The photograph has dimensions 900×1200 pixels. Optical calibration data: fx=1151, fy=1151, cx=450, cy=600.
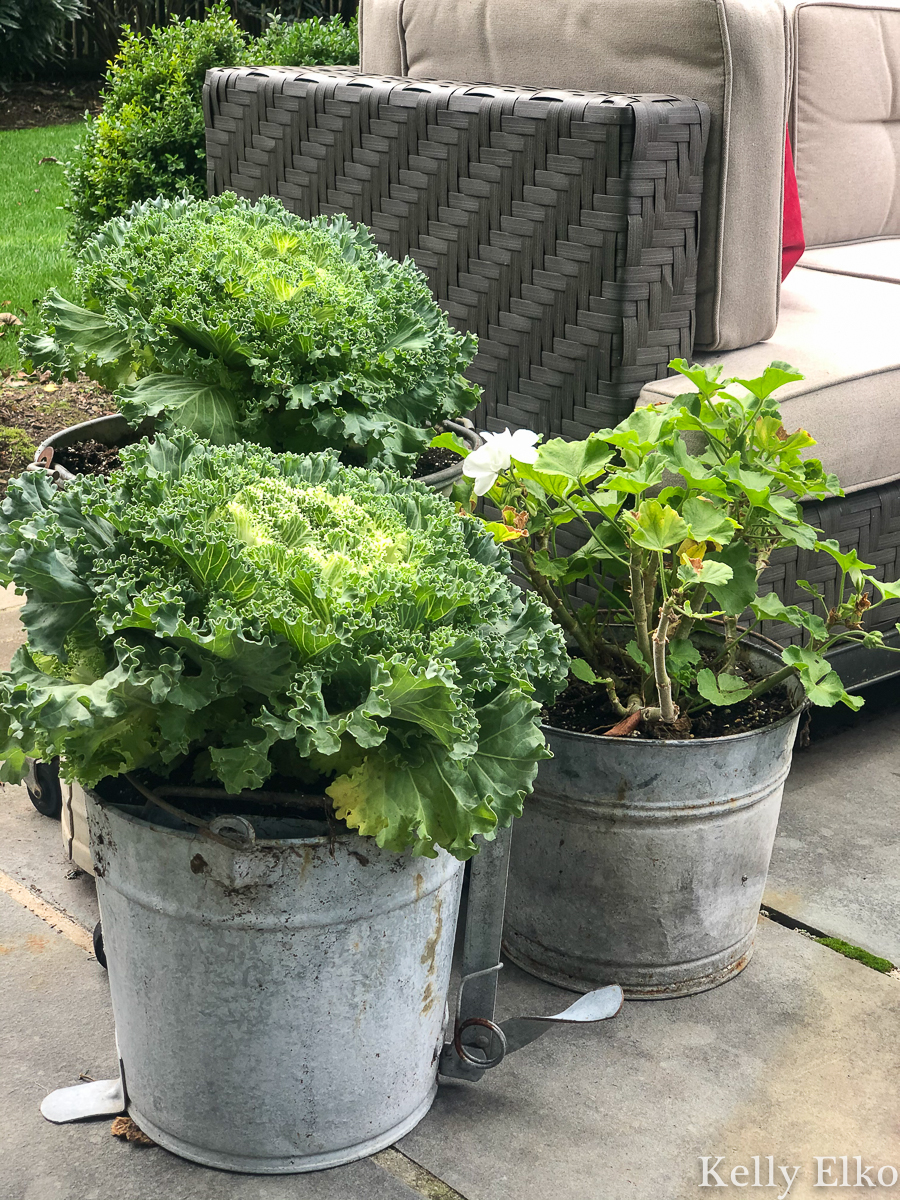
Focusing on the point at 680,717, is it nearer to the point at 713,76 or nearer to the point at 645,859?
the point at 645,859

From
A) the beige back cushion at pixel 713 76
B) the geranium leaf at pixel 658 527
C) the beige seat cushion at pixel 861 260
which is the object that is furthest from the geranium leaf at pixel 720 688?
the beige seat cushion at pixel 861 260

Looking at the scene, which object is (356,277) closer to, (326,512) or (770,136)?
(326,512)

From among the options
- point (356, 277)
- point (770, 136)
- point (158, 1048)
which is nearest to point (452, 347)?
point (356, 277)

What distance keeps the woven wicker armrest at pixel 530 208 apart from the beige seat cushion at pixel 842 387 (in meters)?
0.14

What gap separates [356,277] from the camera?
5.62ft

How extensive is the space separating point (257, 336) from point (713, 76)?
3.03 ft

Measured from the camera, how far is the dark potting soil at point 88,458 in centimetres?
→ 178

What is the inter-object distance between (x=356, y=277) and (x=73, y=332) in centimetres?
44

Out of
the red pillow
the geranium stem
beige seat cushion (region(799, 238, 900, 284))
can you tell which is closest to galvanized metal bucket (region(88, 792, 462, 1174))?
the geranium stem

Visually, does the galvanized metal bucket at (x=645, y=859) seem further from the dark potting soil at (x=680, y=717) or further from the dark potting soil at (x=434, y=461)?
the dark potting soil at (x=434, y=461)

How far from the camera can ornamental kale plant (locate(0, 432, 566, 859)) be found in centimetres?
115

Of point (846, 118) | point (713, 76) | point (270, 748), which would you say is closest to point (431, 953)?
point (270, 748)

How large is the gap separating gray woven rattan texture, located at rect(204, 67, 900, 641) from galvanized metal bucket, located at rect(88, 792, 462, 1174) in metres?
0.99

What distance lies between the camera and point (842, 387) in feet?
6.73
